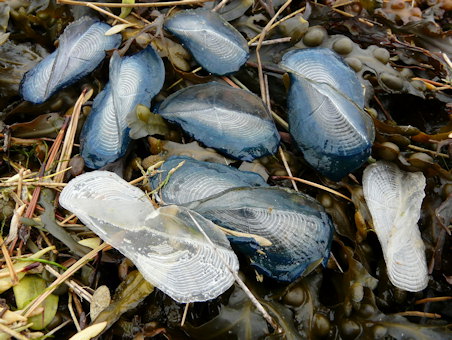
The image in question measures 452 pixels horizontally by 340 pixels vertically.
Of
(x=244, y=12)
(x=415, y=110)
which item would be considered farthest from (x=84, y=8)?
(x=415, y=110)

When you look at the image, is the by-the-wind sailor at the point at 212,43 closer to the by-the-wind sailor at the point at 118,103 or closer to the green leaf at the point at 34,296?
the by-the-wind sailor at the point at 118,103

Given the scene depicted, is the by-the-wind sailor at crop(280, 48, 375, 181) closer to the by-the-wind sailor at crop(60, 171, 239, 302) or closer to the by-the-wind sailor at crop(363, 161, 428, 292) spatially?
the by-the-wind sailor at crop(363, 161, 428, 292)

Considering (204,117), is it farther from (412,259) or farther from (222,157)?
(412,259)

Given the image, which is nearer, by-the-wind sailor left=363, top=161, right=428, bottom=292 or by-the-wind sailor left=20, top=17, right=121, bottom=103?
by-the-wind sailor left=363, top=161, right=428, bottom=292

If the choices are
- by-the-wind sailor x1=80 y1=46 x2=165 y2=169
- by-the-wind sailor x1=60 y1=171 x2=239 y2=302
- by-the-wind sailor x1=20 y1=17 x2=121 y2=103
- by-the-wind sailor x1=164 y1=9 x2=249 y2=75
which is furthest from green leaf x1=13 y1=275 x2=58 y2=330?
by-the-wind sailor x1=164 y1=9 x2=249 y2=75

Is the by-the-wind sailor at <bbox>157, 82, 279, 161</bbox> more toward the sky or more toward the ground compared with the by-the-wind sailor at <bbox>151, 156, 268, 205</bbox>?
more toward the sky

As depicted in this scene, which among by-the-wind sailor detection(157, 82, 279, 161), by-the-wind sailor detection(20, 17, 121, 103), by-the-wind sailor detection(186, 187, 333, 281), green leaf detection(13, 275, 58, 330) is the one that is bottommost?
green leaf detection(13, 275, 58, 330)
